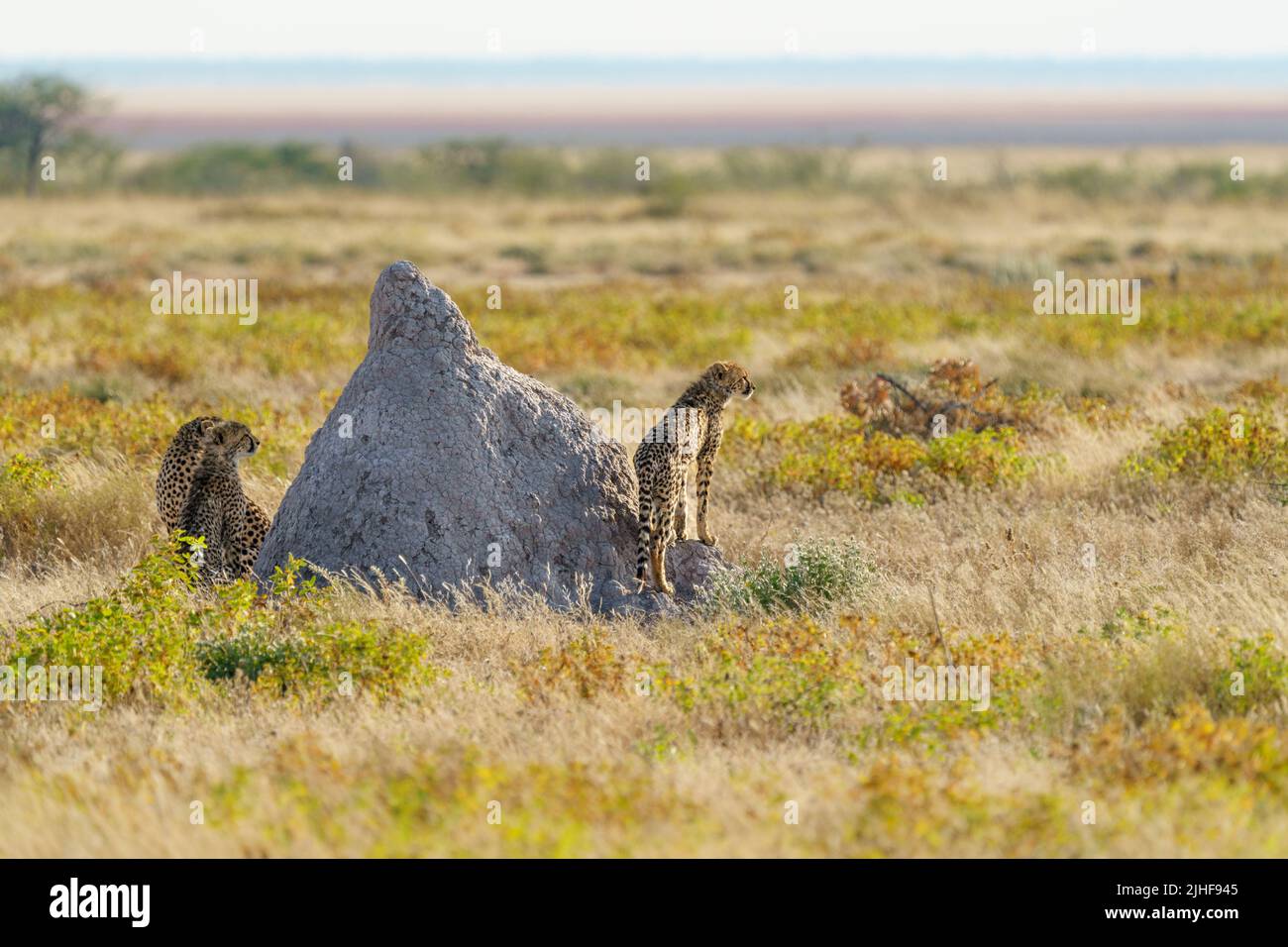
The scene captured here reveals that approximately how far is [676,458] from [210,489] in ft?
7.87

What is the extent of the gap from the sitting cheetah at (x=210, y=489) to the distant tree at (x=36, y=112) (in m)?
49.8

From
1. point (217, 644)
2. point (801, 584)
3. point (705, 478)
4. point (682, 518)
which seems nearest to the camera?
point (217, 644)

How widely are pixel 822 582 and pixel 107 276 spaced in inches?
773

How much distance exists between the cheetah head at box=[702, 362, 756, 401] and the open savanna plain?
3.04ft

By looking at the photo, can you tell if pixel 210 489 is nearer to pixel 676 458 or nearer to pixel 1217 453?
pixel 676 458

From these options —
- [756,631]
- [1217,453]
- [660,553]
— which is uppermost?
[1217,453]

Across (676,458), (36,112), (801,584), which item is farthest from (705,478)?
(36,112)

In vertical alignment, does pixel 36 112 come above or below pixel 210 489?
above

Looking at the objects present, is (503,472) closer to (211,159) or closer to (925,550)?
(925,550)

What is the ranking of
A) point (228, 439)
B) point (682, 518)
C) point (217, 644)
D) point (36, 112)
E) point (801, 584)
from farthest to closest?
point (36, 112) < point (682, 518) < point (228, 439) < point (801, 584) < point (217, 644)

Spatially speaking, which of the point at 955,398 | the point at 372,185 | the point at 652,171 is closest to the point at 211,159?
the point at 372,185

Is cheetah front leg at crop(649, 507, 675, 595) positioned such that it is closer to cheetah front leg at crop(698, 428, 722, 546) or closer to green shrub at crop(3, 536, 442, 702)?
cheetah front leg at crop(698, 428, 722, 546)

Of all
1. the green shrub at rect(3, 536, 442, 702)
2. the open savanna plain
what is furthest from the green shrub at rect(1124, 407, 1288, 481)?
the green shrub at rect(3, 536, 442, 702)

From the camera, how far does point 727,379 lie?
801cm
